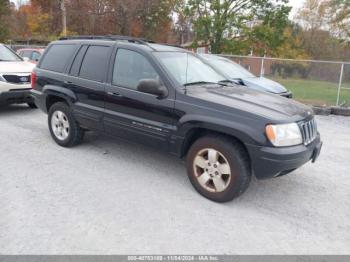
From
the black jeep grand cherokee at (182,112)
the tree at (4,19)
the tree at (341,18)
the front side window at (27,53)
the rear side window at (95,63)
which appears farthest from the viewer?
the tree at (4,19)

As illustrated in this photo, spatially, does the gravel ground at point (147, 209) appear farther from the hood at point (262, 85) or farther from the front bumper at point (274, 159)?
the hood at point (262, 85)

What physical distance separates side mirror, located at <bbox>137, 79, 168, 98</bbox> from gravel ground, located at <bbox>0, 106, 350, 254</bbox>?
1.20 meters

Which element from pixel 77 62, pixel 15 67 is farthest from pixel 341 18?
pixel 77 62

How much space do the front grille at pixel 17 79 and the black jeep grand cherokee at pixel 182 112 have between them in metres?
2.62

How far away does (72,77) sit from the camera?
545cm

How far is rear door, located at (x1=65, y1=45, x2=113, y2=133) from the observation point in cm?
506

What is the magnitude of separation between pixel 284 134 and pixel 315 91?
10484mm

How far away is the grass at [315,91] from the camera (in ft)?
37.7

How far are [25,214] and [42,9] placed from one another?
4376 centimetres

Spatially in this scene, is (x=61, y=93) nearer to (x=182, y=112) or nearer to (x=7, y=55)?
(x=182, y=112)


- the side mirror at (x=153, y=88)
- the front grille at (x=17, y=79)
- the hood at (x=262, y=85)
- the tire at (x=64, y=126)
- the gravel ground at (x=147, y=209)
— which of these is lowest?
the gravel ground at (x=147, y=209)

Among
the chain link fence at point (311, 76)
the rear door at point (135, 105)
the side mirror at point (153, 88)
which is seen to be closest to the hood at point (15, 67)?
the rear door at point (135, 105)

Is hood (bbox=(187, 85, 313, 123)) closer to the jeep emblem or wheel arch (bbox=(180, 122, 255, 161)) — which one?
wheel arch (bbox=(180, 122, 255, 161))

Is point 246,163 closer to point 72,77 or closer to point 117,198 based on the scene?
point 117,198
